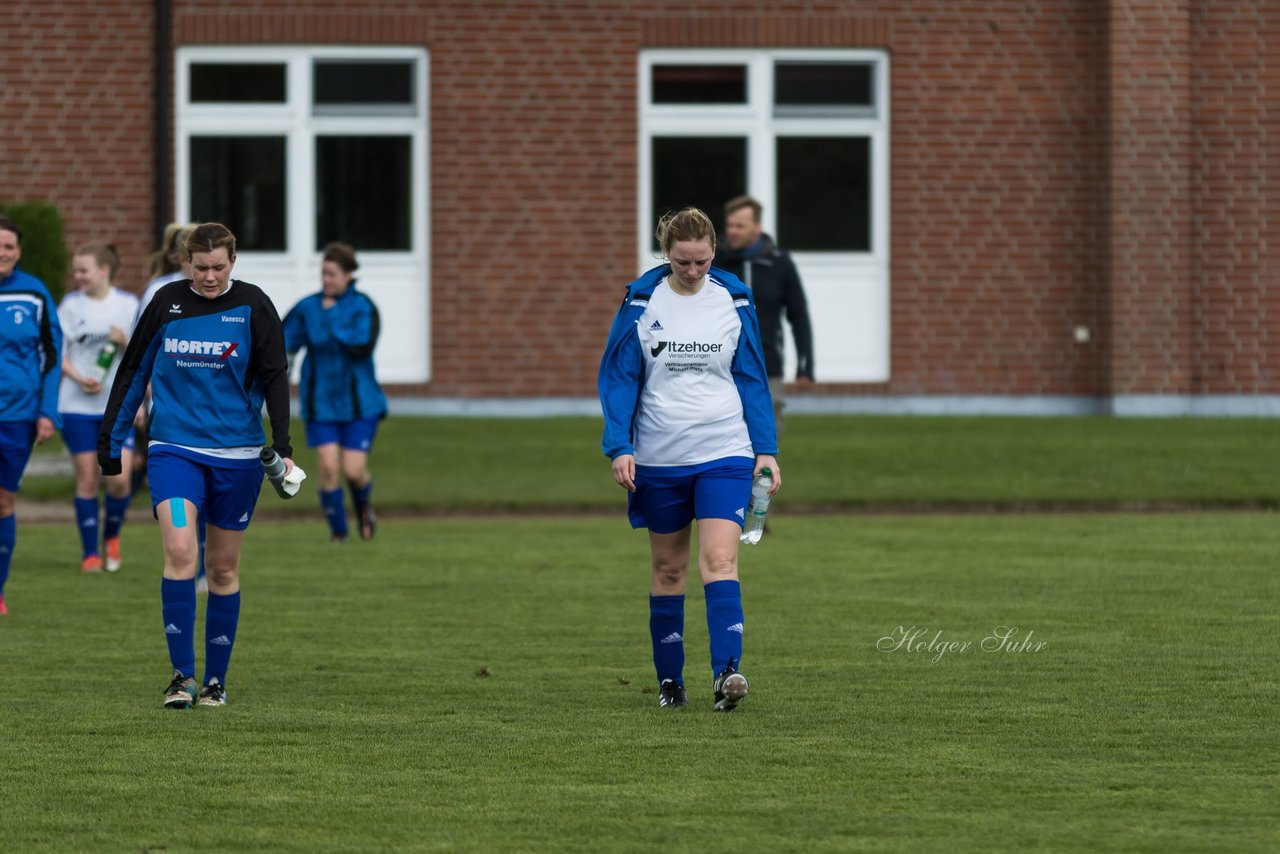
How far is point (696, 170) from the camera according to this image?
23438 mm

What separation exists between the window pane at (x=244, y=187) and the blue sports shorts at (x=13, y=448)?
1126 cm

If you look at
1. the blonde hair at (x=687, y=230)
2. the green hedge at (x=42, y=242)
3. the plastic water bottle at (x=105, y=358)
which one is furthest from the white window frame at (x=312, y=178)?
the blonde hair at (x=687, y=230)

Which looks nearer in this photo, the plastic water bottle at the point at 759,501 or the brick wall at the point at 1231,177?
the plastic water bottle at the point at 759,501

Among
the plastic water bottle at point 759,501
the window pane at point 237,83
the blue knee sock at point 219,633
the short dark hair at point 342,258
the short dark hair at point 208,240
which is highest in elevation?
the window pane at point 237,83

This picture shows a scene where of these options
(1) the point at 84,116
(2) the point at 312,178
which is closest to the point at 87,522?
(1) the point at 84,116

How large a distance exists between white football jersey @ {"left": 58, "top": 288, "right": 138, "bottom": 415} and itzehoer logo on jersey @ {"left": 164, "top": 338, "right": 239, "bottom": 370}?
5205 millimetres

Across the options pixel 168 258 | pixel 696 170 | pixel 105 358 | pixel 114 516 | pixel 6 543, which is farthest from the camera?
pixel 696 170

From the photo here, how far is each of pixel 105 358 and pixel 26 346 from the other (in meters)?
1.88

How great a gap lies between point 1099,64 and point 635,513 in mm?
15669

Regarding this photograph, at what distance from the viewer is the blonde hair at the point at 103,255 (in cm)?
1386

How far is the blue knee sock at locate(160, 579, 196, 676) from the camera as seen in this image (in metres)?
8.66

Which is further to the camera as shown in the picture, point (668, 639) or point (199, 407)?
point (199, 407)

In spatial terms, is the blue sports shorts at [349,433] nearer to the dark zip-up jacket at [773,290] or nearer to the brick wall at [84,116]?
the dark zip-up jacket at [773,290]

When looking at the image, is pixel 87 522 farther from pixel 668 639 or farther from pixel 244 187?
pixel 244 187
